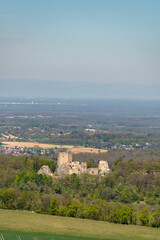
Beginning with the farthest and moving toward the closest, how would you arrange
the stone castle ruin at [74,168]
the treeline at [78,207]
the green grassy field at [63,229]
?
the stone castle ruin at [74,168] → the treeline at [78,207] → the green grassy field at [63,229]

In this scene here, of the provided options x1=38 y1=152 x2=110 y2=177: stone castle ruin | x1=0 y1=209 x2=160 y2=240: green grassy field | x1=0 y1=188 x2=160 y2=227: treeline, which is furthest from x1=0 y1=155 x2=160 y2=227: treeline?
x1=38 y1=152 x2=110 y2=177: stone castle ruin

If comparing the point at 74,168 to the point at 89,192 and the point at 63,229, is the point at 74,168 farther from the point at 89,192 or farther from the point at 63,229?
the point at 63,229

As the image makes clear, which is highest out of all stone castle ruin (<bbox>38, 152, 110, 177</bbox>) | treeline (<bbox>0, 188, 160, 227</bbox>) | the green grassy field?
stone castle ruin (<bbox>38, 152, 110, 177</bbox>)

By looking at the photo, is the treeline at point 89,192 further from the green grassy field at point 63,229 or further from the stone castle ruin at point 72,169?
the stone castle ruin at point 72,169

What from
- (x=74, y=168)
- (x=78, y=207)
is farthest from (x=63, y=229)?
(x=74, y=168)

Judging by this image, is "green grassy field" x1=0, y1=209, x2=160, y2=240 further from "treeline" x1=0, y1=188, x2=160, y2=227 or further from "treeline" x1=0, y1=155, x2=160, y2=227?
"treeline" x1=0, y1=155, x2=160, y2=227

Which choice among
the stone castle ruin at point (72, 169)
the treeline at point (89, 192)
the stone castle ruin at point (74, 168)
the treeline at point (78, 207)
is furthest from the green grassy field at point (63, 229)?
the stone castle ruin at point (74, 168)
